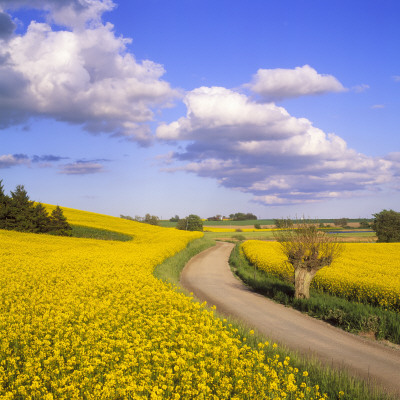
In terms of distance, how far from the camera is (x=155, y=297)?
11.3 meters

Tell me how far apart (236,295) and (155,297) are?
9.51 m

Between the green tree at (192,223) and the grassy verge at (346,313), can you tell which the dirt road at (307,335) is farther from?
the green tree at (192,223)

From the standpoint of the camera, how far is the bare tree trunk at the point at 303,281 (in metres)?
18.3

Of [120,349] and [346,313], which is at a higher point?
[120,349]

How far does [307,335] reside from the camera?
13094 millimetres

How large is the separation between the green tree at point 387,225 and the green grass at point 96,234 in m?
45.0

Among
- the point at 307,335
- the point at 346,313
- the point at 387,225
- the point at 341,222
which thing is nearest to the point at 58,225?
the point at 346,313

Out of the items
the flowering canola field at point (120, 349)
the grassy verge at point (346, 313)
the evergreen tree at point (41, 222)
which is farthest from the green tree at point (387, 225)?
the flowering canola field at point (120, 349)

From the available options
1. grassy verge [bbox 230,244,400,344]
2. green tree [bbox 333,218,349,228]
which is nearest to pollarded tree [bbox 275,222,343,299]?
grassy verge [bbox 230,244,400,344]

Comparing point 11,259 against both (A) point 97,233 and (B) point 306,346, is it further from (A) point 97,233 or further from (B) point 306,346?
(A) point 97,233

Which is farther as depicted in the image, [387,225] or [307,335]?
[387,225]

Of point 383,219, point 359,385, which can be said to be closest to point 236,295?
Answer: point 359,385

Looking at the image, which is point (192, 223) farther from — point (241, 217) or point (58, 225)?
point (241, 217)

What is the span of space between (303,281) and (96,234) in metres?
36.4
